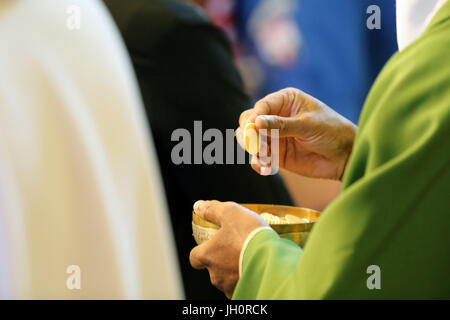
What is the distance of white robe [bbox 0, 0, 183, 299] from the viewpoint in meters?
0.85

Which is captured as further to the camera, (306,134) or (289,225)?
(306,134)

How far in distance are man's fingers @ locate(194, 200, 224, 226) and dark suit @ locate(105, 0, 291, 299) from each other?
0.39 metres

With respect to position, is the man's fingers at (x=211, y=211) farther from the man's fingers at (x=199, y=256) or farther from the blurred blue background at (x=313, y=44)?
the blurred blue background at (x=313, y=44)

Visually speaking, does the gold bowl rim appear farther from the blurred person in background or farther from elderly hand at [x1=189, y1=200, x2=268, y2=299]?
the blurred person in background

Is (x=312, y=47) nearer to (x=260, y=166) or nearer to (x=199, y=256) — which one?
(x=260, y=166)

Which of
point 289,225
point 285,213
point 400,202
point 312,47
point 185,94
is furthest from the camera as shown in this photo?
point 312,47

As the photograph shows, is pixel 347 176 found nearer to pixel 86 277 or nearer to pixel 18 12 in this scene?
pixel 86 277

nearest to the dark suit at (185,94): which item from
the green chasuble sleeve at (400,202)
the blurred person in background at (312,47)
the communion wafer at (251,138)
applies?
the blurred person in background at (312,47)

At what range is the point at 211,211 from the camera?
0.78 meters

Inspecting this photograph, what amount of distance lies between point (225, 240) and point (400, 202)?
0.86 ft

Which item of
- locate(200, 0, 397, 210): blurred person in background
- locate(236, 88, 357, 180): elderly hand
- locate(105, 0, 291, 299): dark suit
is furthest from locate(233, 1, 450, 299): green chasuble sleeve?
locate(200, 0, 397, 210): blurred person in background

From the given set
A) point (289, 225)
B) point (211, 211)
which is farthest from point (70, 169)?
point (289, 225)

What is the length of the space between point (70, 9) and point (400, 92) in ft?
2.04
